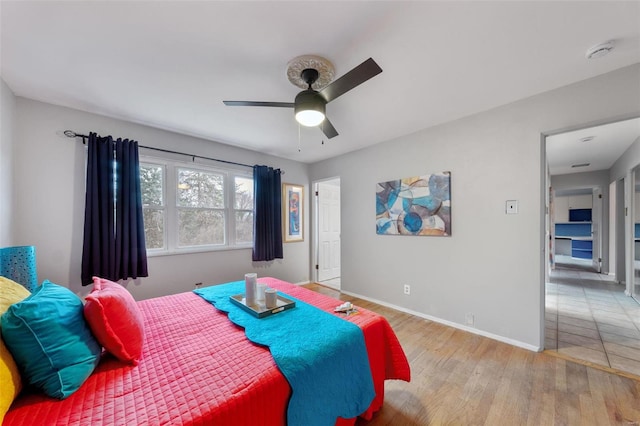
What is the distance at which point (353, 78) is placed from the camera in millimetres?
1546

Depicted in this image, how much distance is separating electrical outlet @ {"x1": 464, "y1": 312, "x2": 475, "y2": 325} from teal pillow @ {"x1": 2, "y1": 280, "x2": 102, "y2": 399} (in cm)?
318

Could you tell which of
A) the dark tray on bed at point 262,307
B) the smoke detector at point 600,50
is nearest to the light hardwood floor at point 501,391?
the dark tray on bed at point 262,307

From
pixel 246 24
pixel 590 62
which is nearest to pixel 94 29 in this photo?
pixel 246 24

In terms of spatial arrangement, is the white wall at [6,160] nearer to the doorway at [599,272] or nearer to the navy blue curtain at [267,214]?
the navy blue curtain at [267,214]

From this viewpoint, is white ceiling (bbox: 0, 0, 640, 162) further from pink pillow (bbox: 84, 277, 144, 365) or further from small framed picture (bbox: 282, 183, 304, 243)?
small framed picture (bbox: 282, 183, 304, 243)

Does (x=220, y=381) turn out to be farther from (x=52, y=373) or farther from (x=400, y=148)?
(x=400, y=148)

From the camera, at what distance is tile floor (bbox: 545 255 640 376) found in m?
2.21

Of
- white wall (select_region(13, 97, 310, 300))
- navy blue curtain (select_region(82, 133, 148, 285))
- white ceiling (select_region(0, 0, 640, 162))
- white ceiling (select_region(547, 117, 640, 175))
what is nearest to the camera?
white ceiling (select_region(0, 0, 640, 162))

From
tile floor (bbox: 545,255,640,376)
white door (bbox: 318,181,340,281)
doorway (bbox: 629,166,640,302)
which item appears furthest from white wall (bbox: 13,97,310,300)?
doorway (bbox: 629,166,640,302)

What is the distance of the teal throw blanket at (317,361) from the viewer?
3.70 feet

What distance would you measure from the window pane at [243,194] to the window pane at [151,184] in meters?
1.00

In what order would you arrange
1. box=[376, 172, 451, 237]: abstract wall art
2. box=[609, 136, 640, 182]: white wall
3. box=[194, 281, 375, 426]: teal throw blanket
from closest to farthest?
1. box=[194, 281, 375, 426]: teal throw blanket
2. box=[376, 172, 451, 237]: abstract wall art
3. box=[609, 136, 640, 182]: white wall

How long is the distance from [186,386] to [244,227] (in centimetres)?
303

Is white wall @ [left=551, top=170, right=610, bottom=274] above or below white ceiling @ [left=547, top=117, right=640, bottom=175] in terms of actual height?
below
